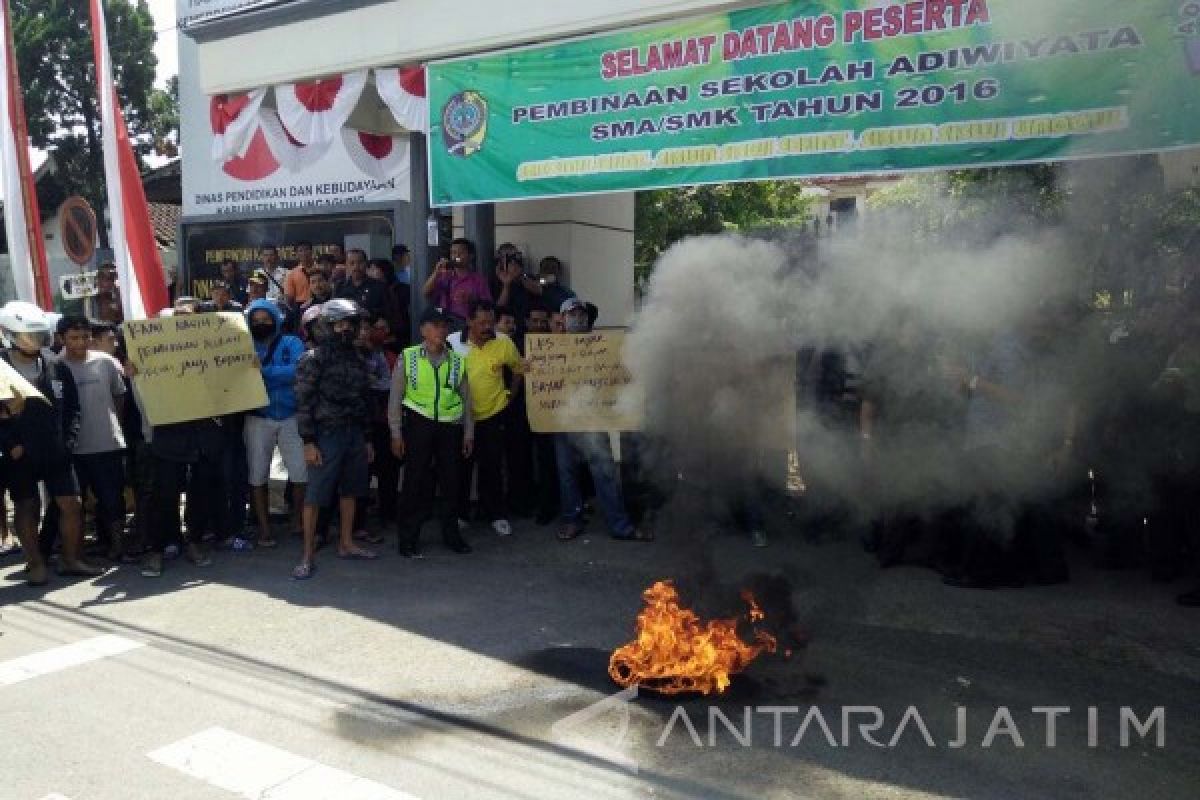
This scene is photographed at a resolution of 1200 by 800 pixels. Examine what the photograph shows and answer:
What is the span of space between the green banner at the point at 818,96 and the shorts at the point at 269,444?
224 cm

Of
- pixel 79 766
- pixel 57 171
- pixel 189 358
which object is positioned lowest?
pixel 79 766

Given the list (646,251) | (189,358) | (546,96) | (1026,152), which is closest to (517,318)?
(546,96)

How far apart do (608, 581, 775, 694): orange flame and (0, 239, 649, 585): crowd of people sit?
257cm

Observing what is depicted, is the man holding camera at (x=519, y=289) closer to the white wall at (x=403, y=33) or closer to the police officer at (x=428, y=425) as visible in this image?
the police officer at (x=428, y=425)

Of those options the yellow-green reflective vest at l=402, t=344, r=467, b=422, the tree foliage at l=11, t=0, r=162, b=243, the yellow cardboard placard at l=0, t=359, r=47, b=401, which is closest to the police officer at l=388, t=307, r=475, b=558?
the yellow-green reflective vest at l=402, t=344, r=467, b=422

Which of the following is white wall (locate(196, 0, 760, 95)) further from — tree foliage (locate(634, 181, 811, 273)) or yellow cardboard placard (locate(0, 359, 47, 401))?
tree foliage (locate(634, 181, 811, 273))

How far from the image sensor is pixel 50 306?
8727 millimetres

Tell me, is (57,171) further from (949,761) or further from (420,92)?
(949,761)

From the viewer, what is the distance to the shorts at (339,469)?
6.77m

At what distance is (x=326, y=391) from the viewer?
6.71m

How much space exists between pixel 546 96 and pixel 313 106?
257 cm

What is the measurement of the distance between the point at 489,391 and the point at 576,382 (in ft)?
2.22

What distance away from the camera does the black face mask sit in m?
7.41

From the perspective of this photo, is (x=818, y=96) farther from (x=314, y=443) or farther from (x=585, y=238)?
(x=314, y=443)
